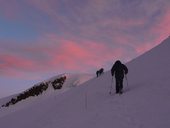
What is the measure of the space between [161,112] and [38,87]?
5164 cm

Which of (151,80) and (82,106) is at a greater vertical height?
(151,80)

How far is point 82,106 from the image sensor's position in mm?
21312

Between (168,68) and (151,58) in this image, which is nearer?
(168,68)

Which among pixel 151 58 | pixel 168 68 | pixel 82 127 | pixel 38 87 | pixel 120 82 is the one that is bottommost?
pixel 82 127

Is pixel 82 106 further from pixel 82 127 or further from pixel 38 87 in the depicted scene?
pixel 38 87

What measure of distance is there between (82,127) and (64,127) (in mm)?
1583

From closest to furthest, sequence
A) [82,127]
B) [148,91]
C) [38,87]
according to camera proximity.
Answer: [82,127] → [148,91] → [38,87]

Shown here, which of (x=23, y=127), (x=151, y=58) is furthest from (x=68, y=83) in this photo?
(x=23, y=127)

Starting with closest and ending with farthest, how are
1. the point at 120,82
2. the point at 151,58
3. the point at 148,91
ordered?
the point at 148,91 < the point at 120,82 < the point at 151,58


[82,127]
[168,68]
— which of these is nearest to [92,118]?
[82,127]

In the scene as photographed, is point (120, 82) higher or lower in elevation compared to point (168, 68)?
lower

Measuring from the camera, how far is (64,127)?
17016 mm

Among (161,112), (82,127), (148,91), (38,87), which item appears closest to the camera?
(161,112)

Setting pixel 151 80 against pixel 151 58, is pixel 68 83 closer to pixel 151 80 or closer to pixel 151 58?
pixel 151 58
